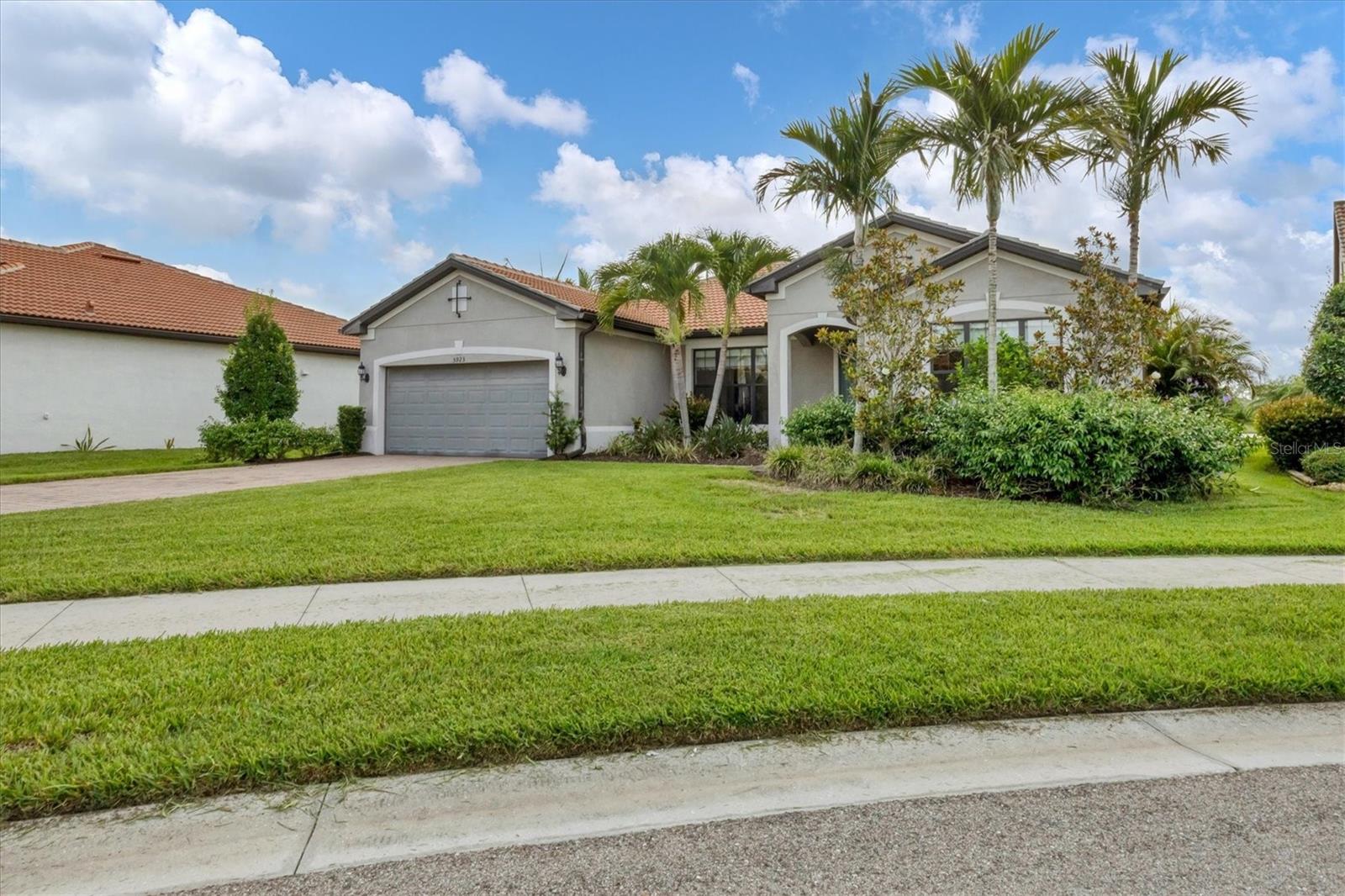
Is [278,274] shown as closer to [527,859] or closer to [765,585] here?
[765,585]

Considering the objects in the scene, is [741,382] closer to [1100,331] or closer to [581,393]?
[581,393]

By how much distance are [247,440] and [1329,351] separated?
2082 centimetres

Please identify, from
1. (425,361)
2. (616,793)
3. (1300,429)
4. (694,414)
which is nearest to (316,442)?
(425,361)

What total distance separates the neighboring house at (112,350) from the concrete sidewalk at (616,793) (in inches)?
781

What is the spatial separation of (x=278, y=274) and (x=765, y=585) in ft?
76.4

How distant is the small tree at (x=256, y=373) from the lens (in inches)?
657

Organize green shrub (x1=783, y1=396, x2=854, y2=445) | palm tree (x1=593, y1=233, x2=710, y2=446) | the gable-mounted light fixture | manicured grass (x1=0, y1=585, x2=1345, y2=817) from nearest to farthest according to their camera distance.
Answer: manicured grass (x1=0, y1=585, x2=1345, y2=817) < green shrub (x1=783, y1=396, x2=854, y2=445) < palm tree (x1=593, y1=233, x2=710, y2=446) < the gable-mounted light fixture

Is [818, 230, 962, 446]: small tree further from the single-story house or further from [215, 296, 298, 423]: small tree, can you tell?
[215, 296, 298, 423]: small tree

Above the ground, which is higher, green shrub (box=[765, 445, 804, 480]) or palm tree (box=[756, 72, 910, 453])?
palm tree (box=[756, 72, 910, 453])

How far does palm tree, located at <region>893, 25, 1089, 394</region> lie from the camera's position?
10898 mm

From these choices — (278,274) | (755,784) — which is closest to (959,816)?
(755,784)

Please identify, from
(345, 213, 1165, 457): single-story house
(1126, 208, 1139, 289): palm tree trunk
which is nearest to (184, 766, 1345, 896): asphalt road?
(1126, 208, 1139, 289): palm tree trunk

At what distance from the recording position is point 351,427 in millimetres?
18734

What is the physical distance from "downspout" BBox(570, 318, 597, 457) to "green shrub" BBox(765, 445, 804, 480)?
6.01 meters
